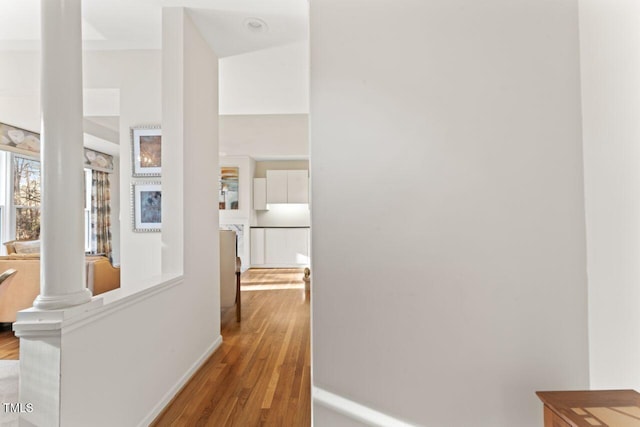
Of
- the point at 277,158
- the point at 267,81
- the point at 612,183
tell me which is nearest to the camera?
the point at 612,183

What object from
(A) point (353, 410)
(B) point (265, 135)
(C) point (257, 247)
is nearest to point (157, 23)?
(A) point (353, 410)

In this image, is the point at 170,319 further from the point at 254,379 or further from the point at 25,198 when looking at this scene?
the point at 25,198

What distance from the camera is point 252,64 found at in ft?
10.2

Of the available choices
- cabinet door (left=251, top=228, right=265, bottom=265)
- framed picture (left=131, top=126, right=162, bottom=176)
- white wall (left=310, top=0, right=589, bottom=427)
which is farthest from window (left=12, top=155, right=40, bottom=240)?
white wall (left=310, top=0, right=589, bottom=427)

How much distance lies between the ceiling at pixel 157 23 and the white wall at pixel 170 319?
15cm

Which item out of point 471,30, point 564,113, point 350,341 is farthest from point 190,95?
point 564,113

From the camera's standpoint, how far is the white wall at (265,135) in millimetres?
4840

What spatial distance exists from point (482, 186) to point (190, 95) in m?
2.11

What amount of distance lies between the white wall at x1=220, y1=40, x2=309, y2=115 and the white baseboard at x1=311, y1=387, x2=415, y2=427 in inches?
105

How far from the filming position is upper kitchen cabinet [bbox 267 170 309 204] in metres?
7.43

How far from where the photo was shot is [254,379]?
2180mm

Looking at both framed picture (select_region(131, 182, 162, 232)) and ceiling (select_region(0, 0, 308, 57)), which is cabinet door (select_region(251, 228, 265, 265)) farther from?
ceiling (select_region(0, 0, 308, 57))

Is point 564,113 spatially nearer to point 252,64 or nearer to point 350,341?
point 350,341

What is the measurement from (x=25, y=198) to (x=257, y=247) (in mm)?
4170
